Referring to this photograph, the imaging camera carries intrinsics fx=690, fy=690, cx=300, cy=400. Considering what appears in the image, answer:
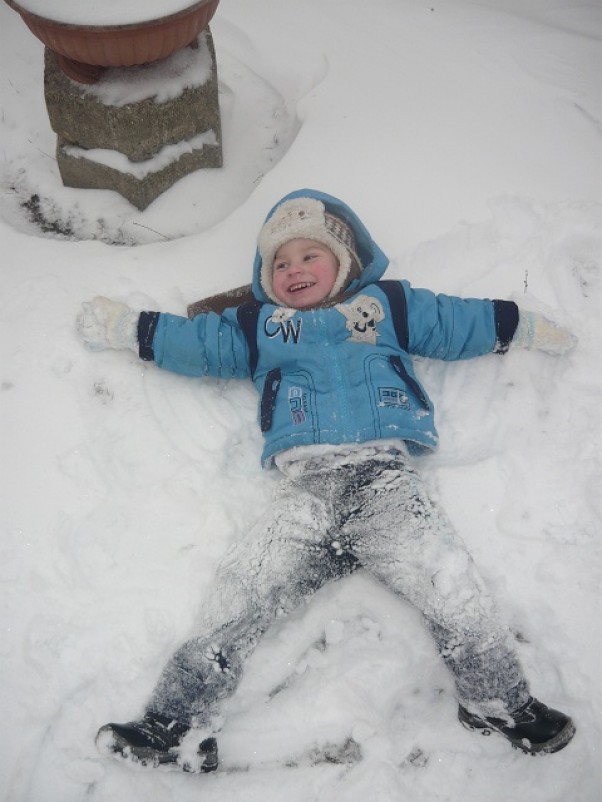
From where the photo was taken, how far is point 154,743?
6.48ft

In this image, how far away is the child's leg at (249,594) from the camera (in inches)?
79.4

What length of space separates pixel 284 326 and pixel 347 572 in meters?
0.88

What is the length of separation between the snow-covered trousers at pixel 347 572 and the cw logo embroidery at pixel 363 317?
0.43m

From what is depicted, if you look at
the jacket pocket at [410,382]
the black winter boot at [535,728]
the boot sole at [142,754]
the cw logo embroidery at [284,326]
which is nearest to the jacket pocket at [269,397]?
the cw logo embroidery at [284,326]

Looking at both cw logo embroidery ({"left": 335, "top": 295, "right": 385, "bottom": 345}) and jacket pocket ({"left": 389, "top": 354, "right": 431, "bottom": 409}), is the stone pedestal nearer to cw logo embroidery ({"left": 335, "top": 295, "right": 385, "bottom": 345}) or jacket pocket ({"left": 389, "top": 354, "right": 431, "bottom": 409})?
cw logo embroidery ({"left": 335, "top": 295, "right": 385, "bottom": 345})

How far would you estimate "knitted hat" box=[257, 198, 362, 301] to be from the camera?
2602mm

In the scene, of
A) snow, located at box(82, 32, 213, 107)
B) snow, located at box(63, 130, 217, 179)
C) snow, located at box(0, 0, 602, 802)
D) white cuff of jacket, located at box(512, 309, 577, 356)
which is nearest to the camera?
snow, located at box(0, 0, 602, 802)

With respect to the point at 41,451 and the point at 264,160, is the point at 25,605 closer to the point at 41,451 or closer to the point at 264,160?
the point at 41,451

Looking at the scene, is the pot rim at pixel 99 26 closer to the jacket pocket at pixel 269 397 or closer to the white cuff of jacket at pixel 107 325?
the white cuff of jacket at pixel 107 325

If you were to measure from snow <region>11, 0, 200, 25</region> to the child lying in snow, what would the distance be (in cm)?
79

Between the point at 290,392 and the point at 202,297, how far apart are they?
69 cm

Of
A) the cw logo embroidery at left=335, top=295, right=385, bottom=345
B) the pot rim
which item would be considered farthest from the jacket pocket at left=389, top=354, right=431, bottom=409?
the pot rim

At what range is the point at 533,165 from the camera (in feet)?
9.93

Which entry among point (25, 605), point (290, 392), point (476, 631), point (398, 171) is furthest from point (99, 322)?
point (476, 631)
